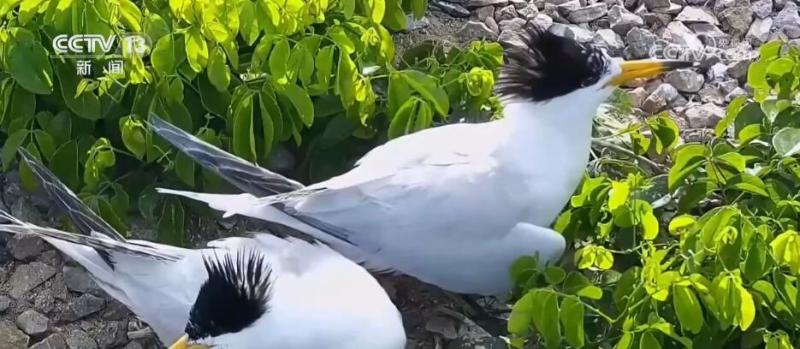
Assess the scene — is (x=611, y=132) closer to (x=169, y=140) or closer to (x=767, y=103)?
(x=767, y=103)

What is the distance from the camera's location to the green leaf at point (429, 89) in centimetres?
191

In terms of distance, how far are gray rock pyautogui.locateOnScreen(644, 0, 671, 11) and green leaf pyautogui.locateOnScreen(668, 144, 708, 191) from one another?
0.80 m

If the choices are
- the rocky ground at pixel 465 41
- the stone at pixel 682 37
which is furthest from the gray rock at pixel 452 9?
the stone at pixel 682 37

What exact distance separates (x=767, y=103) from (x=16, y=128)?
1.18m

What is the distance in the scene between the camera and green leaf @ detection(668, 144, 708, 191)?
1.76m

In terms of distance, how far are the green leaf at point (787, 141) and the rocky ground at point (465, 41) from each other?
1.18 feet

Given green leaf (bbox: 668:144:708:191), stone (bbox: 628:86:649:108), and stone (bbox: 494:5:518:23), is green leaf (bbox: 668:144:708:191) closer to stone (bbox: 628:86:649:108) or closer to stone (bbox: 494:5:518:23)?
stone (bbox: 628:86:649:108)

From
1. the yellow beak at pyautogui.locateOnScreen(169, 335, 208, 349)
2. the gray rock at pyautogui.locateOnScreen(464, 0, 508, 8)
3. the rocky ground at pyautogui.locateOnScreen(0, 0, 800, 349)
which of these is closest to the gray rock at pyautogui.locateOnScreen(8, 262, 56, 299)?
the rocky ground at pyautogui.locateOnScreen(0, 0, 800, 349)

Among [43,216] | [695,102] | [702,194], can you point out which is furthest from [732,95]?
[43,216]

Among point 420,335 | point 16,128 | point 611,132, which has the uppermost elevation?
point 16,128

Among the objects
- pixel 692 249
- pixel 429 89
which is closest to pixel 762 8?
pixel 429 89

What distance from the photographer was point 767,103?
192cm

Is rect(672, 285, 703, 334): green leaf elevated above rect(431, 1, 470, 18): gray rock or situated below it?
below

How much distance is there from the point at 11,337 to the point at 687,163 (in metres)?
1.03
